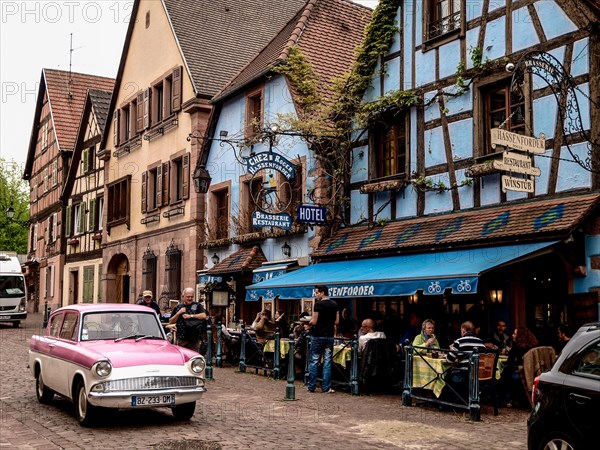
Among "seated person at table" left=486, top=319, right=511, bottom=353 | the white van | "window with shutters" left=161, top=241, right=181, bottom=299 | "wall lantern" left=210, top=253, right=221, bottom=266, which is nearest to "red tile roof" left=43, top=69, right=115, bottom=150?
the white van

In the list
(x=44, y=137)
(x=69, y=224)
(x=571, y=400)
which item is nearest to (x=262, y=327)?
(x=571, y=400)

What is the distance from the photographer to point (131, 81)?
31344 millimetres

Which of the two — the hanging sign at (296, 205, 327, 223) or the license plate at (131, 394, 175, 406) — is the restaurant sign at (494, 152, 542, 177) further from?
the hanging sign at (296, 205, 327, 223)

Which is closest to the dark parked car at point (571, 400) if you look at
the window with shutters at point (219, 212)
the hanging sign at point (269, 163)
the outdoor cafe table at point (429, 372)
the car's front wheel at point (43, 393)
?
the outdoor cafe table at point (429, 372)

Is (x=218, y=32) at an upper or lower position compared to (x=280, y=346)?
upper

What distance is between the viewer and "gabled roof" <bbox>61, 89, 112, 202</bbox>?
36375 millimetres

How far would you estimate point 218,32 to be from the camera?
29250mm

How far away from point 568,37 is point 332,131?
622cm

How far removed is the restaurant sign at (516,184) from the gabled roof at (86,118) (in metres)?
25.0

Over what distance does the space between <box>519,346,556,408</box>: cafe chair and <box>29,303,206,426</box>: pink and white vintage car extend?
4.60 metres

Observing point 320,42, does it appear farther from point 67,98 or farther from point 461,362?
point 67,98

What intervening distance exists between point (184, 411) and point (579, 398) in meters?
5.28

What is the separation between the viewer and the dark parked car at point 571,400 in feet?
21.4

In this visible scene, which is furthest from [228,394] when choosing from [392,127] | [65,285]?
[65,285]
